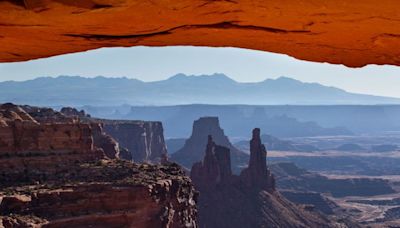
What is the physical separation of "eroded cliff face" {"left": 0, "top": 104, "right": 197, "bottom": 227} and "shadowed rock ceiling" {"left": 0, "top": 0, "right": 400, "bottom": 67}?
26.0 meters

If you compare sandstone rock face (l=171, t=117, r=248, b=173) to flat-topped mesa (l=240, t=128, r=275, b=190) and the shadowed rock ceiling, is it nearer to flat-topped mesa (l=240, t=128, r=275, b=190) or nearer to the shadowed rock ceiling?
flat-topped mesa (l=240, t=128, r=275, b=190)

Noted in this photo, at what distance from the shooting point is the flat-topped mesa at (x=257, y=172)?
285 ft

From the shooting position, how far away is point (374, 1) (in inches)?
202

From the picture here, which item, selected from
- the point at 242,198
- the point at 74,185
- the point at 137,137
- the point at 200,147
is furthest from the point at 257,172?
the point at 200,147

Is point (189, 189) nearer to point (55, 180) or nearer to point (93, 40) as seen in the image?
point (55, 180)

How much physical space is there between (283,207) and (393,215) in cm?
5240

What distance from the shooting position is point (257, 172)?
3445 inches

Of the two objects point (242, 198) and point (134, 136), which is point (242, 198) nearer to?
point (242, 198)

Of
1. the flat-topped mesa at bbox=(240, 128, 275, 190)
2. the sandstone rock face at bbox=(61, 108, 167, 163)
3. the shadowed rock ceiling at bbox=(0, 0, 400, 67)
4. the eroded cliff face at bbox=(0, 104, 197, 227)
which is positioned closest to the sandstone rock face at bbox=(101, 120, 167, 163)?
the sandstone rock face at bbox=(61, 108, 167, 163)

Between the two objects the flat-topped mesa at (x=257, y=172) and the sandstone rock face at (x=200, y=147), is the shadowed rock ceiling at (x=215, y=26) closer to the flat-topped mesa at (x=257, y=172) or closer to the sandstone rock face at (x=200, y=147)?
the flat-topped mesa at (x=257, y=172)

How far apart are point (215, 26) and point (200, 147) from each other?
151677 millimetres

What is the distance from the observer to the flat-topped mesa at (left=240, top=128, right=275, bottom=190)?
86938mm

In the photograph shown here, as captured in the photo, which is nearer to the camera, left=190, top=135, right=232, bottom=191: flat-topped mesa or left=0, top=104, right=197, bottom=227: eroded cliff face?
left=0, top=104, right=197, bottom=227: eroded cliff face

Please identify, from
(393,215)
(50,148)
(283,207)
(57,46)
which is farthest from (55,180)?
(393,215)
